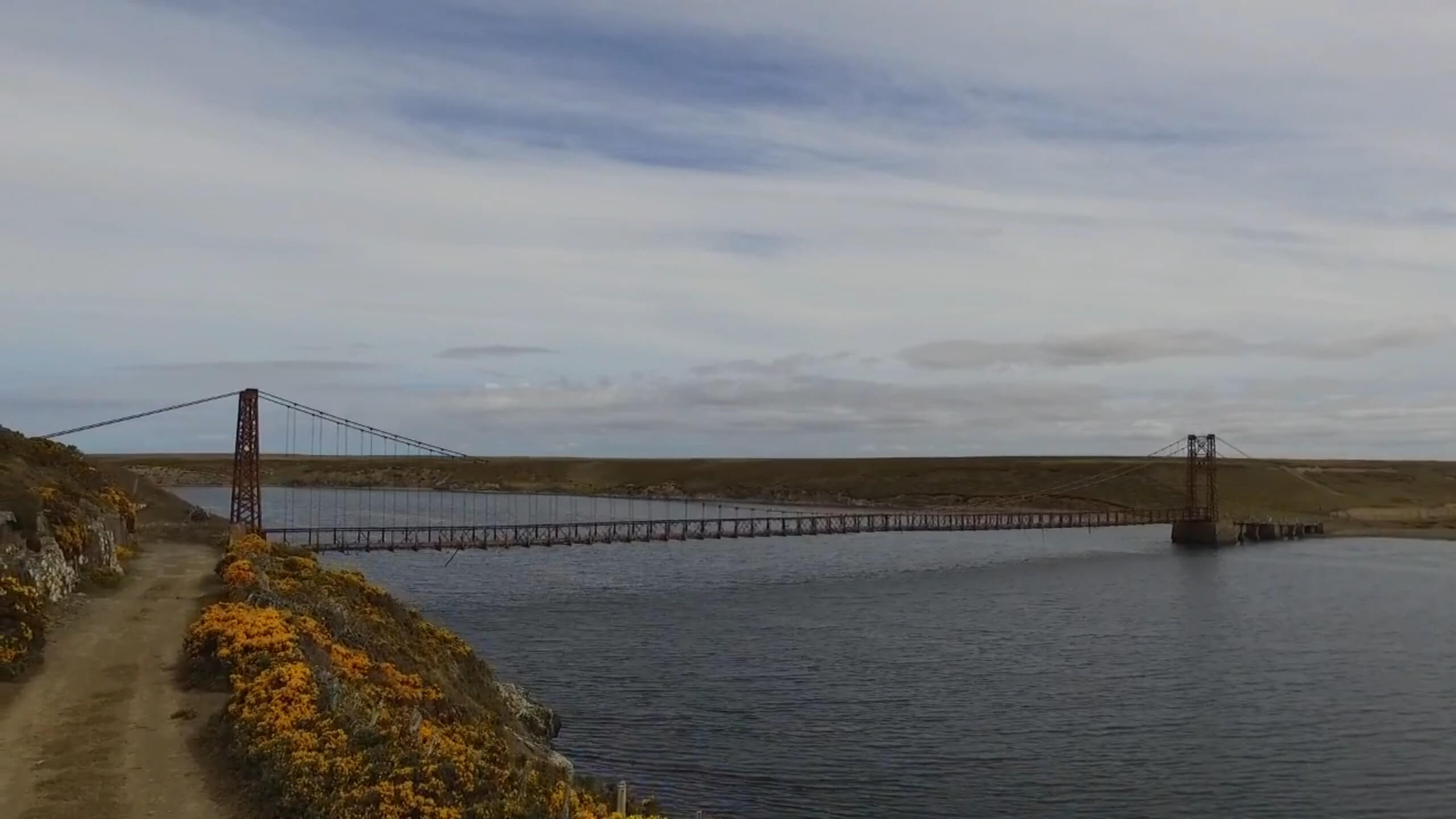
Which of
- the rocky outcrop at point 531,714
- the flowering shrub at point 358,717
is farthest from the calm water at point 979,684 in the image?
the flowering shrub at point 358,717

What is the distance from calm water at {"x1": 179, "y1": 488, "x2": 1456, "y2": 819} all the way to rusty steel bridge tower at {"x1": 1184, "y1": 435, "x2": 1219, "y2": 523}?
44.1 m

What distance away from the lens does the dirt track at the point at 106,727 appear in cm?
1579

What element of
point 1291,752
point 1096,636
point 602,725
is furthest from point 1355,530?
point 602,725

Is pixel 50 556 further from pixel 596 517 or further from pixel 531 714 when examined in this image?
pixel 596 517

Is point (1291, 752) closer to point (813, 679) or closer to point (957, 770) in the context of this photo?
point (957, 770)

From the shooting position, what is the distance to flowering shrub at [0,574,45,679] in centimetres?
2173

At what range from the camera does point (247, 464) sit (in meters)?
55.9

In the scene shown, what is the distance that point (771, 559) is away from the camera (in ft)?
298

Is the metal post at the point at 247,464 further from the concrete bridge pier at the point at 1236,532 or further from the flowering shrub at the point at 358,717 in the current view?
the concrete bridge pier at the point at 1236,532

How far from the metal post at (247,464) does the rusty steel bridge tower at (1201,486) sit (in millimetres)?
99061

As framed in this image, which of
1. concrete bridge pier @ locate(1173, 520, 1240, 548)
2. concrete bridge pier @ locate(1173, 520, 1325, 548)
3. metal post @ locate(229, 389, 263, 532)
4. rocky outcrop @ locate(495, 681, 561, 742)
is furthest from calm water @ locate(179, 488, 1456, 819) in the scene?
concrete bridge pier @ locate(1173, 520, 1325, 548)

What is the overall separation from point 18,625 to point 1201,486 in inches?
6218

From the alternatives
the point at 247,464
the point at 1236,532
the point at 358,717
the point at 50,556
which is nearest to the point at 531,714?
the point at 50,556

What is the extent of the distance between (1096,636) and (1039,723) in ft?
63.0
